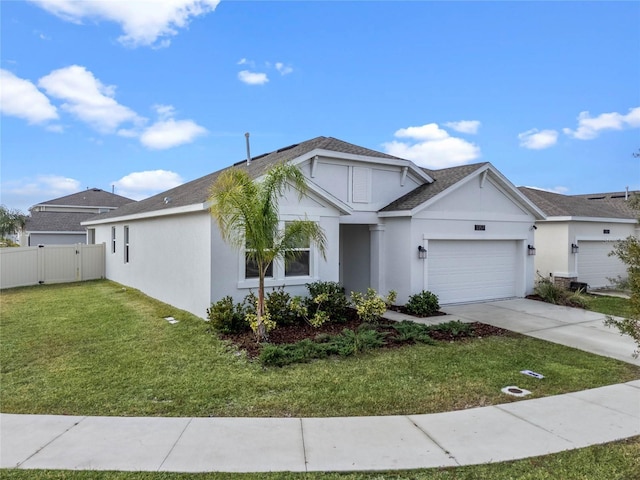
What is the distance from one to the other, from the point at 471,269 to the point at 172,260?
9.57 m

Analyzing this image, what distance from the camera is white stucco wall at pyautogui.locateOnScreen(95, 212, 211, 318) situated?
9688 millimetres

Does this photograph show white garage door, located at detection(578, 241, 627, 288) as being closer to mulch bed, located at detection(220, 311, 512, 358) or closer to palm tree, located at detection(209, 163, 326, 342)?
mulch bed, located at detection(220, 311, 512, 358)

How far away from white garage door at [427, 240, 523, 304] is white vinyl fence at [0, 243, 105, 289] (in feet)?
52.5

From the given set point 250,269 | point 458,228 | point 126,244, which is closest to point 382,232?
point 458,228

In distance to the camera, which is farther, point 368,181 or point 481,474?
point 368,181

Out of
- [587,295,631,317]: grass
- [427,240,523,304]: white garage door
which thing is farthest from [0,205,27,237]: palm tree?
[587,295,631,317]: grass

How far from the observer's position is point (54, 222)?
27922 mm

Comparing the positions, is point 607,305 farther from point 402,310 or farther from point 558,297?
point 402,310

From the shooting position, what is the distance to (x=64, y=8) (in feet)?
36.0

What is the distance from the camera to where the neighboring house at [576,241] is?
1566cm

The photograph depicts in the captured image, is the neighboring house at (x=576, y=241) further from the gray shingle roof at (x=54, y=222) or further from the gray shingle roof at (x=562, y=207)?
the gray shingle roof at (x=54, y=222)

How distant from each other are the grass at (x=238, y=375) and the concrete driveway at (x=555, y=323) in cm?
68

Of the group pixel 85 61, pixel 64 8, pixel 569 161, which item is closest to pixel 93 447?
pixel 64 8

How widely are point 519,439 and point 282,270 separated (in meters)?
6.83
